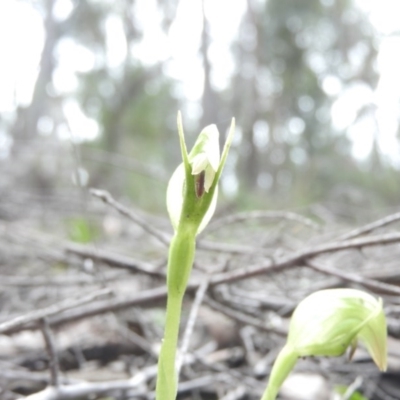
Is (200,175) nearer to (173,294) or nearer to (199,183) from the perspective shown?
(199,183)

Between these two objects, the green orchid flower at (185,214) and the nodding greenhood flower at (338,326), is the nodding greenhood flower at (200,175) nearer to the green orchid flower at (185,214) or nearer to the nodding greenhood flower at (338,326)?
the green orchid flower at (185,214)

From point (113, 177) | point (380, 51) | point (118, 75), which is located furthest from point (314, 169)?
point (113, 177)

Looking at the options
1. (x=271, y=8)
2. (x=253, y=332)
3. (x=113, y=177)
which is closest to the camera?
(x=253, y=332)

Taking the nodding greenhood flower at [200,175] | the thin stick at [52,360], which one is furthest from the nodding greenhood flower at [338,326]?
the thin stick at [52,360]

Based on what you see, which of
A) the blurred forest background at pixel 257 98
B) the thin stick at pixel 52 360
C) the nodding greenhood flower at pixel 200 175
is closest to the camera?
the nodding greenhood flower at pixel 200 175

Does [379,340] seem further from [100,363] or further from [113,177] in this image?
[113,177]

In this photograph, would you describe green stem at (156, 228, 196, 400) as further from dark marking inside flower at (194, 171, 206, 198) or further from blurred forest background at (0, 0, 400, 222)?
blurred forest background at (0, 0, 400, 222)
